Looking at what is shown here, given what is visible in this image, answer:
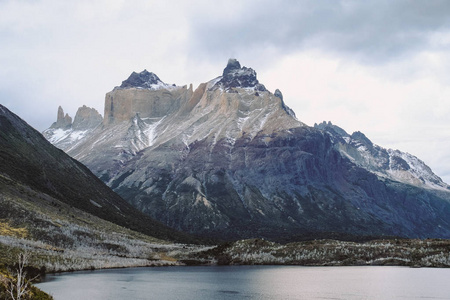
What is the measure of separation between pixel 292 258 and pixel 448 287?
8211cm

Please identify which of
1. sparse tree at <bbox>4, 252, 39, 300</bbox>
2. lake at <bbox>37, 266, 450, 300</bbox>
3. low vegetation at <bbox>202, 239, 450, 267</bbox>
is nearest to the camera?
sparse tree at <bbox>4, 252, 39, 300</bbox>

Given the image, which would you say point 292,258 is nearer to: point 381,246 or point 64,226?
point 381,246

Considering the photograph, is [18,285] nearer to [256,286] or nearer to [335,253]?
[256,286]

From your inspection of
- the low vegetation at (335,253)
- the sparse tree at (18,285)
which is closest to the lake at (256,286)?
the sparse tree at (18,285)

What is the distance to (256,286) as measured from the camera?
103812 millimetres

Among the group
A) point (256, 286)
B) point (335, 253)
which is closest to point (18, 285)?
point (256, 286)

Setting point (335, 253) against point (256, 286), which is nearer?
point (256, 286)

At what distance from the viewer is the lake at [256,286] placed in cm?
8662

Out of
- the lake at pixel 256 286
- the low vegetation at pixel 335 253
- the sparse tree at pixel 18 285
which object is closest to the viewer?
the sparse tree at pixel 18 285

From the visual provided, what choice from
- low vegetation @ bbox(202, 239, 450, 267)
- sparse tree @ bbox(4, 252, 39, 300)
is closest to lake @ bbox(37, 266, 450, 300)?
sparse tree @ bbox(4, 252, 39, 300)

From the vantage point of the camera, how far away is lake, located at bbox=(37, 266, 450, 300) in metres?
86.6

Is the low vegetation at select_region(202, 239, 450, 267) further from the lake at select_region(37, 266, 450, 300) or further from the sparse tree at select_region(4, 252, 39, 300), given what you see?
the sparse tree at select_region(4, 252, 39, 300)

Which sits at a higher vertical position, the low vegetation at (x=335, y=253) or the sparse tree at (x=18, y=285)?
the sparse tree at (x=18, y=285)

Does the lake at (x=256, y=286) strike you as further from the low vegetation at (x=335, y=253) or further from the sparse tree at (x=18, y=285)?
the low vegetation at (x=335, y=253)
